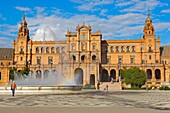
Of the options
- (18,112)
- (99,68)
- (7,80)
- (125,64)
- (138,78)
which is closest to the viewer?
(18,112)

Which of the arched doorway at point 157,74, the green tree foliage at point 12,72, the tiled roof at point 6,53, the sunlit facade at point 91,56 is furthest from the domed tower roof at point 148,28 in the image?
the tiled roof at point 6,53

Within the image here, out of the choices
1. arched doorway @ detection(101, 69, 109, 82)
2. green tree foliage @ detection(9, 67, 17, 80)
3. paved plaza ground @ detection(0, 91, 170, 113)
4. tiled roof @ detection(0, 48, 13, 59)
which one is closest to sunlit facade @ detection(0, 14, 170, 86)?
arched doorway @ detection(101, 69, 109, 82)

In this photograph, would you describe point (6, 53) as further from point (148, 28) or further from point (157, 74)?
point (157, 74)

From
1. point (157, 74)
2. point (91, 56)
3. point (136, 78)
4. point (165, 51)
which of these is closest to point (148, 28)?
point (165, 51)

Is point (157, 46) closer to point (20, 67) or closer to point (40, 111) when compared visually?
point (20, 67)

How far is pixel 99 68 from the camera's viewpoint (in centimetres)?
8462

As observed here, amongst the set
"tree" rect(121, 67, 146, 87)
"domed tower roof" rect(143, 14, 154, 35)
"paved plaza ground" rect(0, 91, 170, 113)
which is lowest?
"paved plaza ground" rect(0, 91, 170, 113)

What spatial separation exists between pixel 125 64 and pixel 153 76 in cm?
1029

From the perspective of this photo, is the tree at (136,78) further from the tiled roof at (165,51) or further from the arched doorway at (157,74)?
the tiled roof at (165,51)

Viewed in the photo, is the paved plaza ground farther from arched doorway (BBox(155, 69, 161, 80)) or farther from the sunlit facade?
arched doorway (BBox(155, 69, 161, 80))

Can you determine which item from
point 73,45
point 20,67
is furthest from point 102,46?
point 20,67

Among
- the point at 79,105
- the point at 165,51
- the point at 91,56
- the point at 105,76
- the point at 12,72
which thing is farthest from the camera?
the point at 165,51

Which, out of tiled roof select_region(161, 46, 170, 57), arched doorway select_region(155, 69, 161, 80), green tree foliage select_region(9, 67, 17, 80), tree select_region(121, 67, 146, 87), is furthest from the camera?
tiled roof select_region(161, 46, 170, 57)

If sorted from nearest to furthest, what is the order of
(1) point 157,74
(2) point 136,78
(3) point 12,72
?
(2) point 136,78
(3) point 12,72
(1) point 157,74
